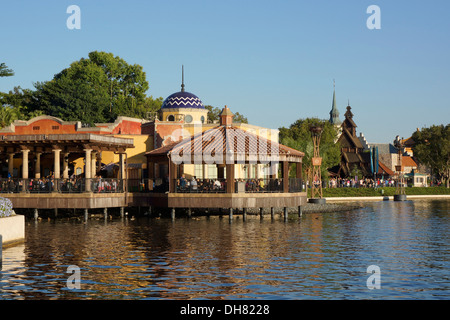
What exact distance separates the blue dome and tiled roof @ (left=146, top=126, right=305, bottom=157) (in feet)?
59.0

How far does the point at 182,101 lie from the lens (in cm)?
6831

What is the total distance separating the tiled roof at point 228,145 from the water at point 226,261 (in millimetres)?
5692

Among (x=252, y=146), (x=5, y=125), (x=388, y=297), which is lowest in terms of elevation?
(x=388, y=297)

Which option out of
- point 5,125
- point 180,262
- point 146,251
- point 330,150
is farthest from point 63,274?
point 330,150

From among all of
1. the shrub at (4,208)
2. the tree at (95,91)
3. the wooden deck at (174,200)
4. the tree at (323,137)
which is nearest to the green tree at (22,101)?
the tree at (95,91)

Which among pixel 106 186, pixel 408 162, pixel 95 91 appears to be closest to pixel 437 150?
pixel 408 162

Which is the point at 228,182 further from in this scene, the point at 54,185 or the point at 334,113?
the point at 334,113

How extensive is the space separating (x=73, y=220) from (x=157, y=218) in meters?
6.96

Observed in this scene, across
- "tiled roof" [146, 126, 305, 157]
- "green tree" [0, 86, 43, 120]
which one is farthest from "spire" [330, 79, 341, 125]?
"tiled roof" [146, 126, 305, 157]

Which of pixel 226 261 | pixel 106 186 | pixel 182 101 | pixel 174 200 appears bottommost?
pixel 226 261

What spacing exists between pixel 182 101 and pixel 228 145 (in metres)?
22.6

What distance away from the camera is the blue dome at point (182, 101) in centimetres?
6812

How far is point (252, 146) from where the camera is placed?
1871 inches
